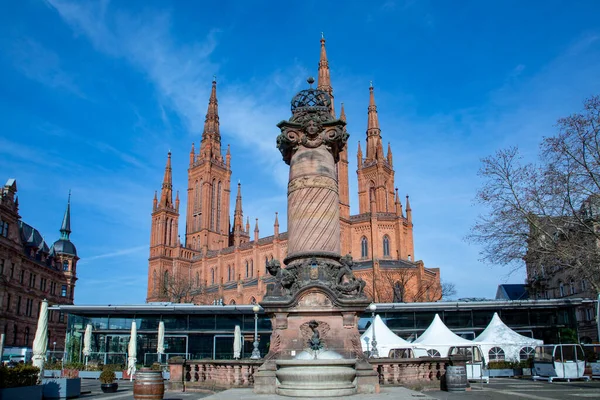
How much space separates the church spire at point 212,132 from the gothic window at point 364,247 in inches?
1891

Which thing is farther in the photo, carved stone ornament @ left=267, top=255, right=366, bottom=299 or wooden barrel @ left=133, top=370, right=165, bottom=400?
carved stone ornament @ left=267, top=255, right=366, bottom=299

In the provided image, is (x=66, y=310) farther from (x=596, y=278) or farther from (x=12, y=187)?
(x=596, y=278)

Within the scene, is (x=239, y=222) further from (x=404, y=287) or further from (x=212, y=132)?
(x=404, y=287)

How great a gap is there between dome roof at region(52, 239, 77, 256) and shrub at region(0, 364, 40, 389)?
2661 inches

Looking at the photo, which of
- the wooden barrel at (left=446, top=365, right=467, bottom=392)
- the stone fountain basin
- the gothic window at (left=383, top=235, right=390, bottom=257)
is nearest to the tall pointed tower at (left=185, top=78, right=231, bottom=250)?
the gothic window at (left=383, top=235, right=390, bottom=257)

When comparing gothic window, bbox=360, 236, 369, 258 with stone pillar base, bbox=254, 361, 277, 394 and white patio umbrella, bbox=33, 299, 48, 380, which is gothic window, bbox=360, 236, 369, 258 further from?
stone pillar base, bbox=254, 361, 277, 394

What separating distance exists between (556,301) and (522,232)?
1150 centimetres

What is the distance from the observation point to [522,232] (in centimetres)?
2636

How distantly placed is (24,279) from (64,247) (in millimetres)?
22768

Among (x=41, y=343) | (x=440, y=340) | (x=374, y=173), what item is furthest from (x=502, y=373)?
(x=374, y=173)

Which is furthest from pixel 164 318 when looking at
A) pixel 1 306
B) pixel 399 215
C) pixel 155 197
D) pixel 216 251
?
pixel 155 197

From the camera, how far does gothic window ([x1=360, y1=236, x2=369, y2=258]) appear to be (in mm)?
76375

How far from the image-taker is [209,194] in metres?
110

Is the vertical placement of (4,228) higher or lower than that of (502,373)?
higher
